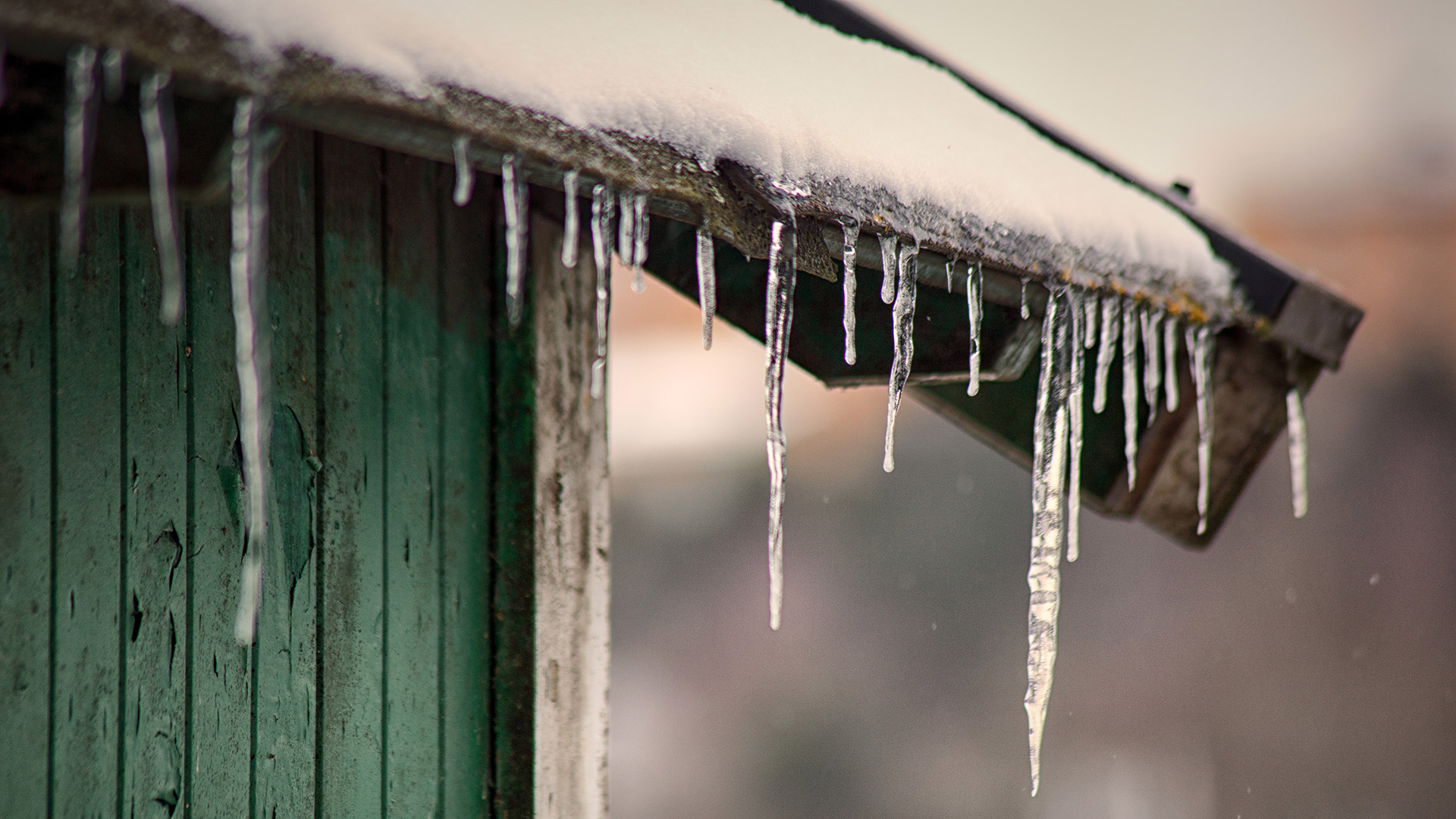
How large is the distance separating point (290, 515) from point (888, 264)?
45.7 inches

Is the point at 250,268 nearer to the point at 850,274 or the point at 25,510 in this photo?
the point at 25,510

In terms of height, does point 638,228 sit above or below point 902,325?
above

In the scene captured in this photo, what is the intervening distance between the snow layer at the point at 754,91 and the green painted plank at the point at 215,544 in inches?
28.5

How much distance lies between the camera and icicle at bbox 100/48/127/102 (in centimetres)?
87

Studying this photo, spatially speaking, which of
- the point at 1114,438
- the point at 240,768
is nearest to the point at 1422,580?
the point at 1114,438

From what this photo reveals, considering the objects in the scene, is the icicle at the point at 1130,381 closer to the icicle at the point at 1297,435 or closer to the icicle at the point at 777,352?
the icicle at the point at 1297,435

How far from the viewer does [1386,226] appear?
1311 centimetres

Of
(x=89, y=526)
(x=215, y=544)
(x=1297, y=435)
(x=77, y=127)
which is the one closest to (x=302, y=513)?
(x=215, y=544)

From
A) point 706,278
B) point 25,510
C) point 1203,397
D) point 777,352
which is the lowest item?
point 1203,397

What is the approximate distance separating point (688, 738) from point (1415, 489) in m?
9.96

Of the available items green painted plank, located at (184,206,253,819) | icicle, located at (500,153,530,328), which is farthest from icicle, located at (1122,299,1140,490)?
green painted plank, located at (184,206,253,819)

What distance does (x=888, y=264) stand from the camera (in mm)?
1827

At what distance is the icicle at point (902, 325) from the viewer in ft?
6.10

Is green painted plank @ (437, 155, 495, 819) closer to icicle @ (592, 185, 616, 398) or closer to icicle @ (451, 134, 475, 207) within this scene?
icicle @ (592, 185, 616, 398)
